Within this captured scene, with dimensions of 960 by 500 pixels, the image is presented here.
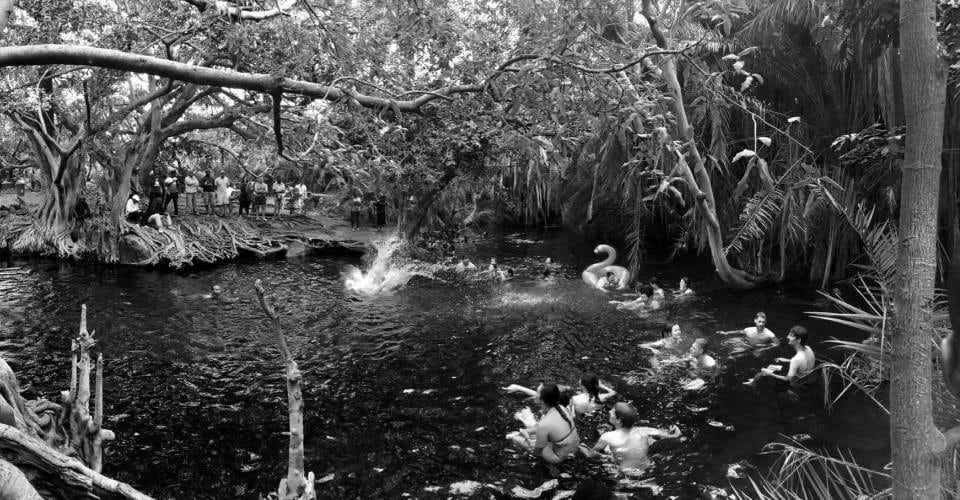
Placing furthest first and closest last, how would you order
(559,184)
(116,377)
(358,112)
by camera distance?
(559,184)
(116,377)
(358,112)

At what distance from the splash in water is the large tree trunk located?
1465 cm

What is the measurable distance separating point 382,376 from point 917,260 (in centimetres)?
838

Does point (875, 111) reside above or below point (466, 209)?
above

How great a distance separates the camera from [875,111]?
13.0 m

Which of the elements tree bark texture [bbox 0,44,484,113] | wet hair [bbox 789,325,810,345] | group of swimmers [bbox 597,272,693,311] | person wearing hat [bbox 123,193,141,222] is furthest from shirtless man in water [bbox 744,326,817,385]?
person wearing hat [bbox 123,193,141,222]

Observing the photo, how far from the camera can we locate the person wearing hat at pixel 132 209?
69.1ft

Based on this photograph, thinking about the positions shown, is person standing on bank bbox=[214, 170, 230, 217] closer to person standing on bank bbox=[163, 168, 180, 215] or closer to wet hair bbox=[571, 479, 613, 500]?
person standing on bank bbox=[163, 168, 180, 215]


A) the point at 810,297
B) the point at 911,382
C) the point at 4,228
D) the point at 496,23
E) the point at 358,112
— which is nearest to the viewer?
the point at 911,382

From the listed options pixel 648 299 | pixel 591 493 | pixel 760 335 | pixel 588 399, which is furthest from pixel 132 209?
pixel 591 493

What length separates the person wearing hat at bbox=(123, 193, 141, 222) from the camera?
2106 cm

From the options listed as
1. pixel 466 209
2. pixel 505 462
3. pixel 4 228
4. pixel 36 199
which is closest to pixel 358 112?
pixel 505 462

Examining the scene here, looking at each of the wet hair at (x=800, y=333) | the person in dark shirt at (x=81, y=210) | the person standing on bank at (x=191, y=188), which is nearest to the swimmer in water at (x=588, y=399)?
the wet hair at (x=800, y=333)

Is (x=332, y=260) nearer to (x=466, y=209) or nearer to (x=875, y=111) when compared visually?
(x=466, y=209)

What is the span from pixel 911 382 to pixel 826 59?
41.0 ft
